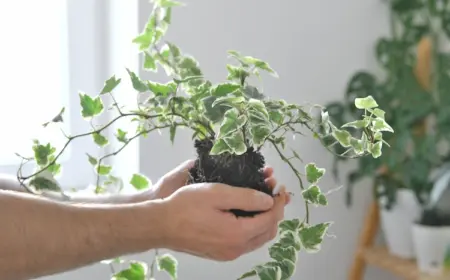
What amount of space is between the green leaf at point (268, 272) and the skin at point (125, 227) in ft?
0.11

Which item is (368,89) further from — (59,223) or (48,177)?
(59,223)

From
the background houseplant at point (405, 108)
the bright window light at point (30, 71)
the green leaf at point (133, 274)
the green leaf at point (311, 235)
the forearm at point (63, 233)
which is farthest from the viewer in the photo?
the background houseplant at point (405, 108)

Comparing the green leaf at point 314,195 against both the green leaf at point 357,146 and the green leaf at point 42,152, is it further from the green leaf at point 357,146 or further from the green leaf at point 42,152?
the green leaf at point 42,152

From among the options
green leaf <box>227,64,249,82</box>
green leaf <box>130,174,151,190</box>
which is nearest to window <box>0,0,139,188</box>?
green leaf <box>130,174,151,190</box>

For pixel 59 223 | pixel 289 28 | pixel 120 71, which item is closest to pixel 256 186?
pixel 59 223

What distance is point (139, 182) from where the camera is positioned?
1130mm

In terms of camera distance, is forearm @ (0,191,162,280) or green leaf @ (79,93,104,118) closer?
forearm @ (0,191,162,280)

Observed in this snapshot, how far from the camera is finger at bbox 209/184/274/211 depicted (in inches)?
33.1

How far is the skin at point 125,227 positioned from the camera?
806 mm

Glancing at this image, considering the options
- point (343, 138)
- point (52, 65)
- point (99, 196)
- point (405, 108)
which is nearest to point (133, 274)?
point (99, 196)

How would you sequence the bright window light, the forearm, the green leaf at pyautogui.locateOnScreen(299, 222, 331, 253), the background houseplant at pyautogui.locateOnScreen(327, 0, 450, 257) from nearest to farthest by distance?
the forearm → the green leaf at pyautogui.locateOnScreen(299, 222, 331, 253) → the bright window light → the background houseplant at pyautogui.locateOnScreen(327, 0, 450, 257)

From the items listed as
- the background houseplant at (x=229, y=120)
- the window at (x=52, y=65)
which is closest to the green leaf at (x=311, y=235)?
the background houseplant at (x=229, y=120)

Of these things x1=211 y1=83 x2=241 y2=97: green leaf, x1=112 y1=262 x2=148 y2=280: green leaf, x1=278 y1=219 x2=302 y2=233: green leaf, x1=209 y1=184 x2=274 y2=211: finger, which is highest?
x1=211 y1=83 x2=241 y2=97: green leaf

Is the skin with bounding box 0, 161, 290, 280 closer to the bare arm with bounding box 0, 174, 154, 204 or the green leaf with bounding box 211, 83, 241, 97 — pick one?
the green leaf with bounding box 211, 83, 241, 97
